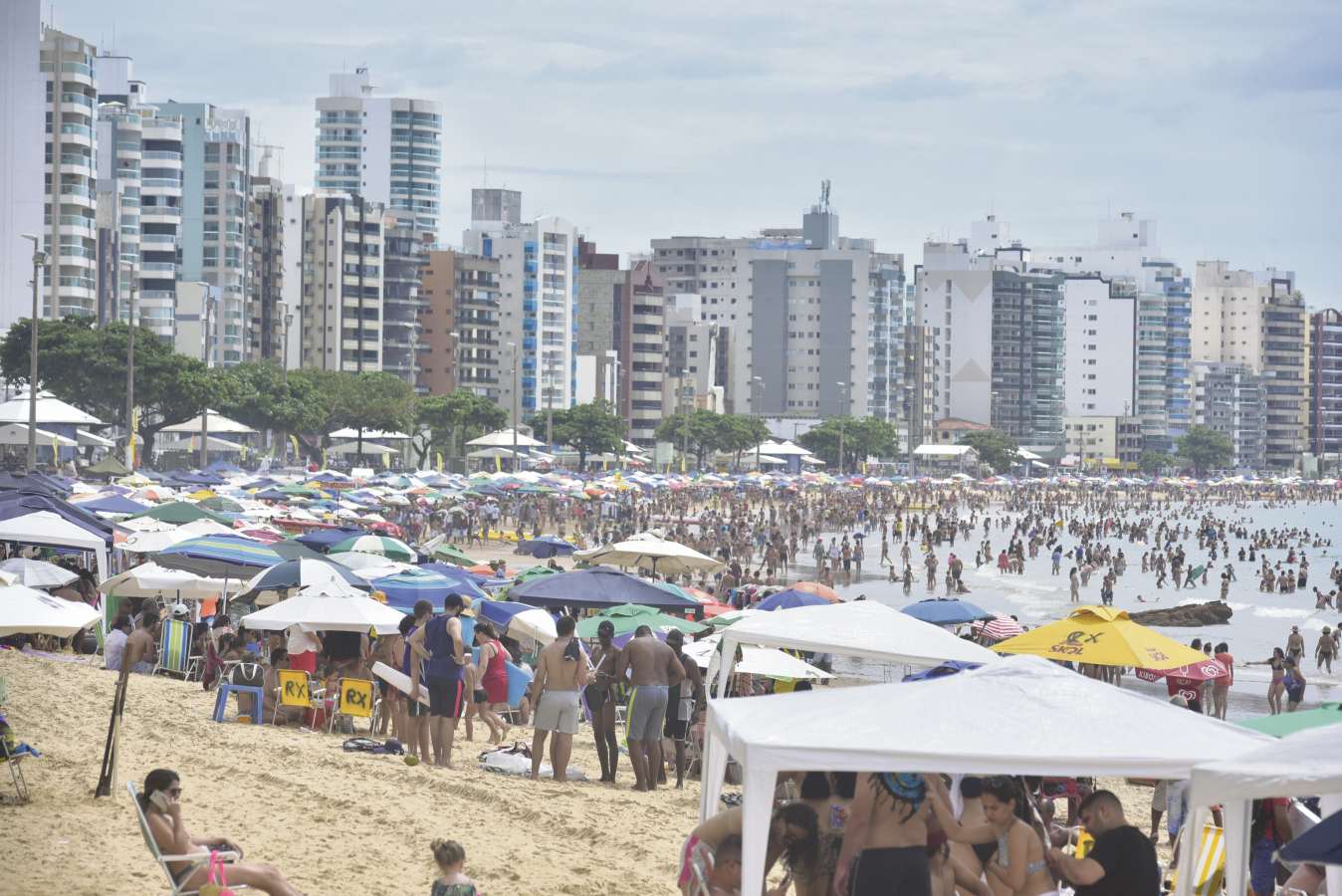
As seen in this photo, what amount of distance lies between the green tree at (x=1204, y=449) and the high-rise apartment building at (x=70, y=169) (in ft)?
420

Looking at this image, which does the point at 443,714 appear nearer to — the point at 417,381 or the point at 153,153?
the point at 153,153

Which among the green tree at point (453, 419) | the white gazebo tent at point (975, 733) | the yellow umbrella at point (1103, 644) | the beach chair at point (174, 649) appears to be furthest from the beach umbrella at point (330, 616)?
the green tree at point (453, 419)

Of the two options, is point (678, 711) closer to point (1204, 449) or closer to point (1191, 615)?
point (1191, 615)

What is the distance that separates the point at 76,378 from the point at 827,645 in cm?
5710

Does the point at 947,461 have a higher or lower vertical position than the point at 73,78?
lower

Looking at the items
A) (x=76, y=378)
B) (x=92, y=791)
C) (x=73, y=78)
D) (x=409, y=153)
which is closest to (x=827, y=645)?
(x=92, y=791)

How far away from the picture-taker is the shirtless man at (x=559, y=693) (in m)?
11.9

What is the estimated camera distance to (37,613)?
13.4 metres

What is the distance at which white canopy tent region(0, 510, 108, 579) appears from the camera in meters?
19.5

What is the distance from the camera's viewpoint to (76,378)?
63344mm

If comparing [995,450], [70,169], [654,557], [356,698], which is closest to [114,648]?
[356,698]

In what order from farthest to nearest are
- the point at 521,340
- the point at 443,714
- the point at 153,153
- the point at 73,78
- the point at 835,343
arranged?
the point at 835,343, the point at 521,340, the point at 153,153, the point at 73,78, the point at 443,714

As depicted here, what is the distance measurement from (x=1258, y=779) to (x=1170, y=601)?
157ft

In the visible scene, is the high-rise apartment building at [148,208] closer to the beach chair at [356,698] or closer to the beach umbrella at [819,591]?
the beach umbrella at [819,591]
